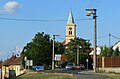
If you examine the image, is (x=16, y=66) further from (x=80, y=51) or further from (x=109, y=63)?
(x=109, y=63)

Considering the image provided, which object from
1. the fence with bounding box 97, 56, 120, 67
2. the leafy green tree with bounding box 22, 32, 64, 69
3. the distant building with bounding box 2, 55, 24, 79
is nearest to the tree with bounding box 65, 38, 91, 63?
the leafy green tree with bounding box 22, 32, 64, 69

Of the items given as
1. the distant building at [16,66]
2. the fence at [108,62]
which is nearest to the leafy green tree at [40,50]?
the distant building at [16,66]

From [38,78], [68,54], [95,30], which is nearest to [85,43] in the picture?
[68,54]

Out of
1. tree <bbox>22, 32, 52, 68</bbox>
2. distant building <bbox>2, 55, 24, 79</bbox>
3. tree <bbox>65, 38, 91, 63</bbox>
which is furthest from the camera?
tree <bbox>65, 38, 91, 63</bbox>

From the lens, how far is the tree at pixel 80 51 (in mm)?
108781

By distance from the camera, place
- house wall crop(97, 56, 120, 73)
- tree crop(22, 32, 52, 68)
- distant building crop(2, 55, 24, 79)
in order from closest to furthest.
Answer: house wall crop(97, 56, 120, 73)
distant building crop(2, 55, 24, 79)
tree crop(22, 32, 52, 68)

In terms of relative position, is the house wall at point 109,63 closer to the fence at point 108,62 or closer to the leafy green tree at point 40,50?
the fence at point 108,62

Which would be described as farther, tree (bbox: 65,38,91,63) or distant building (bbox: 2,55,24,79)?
tree (bbox: 65,38,91,63)

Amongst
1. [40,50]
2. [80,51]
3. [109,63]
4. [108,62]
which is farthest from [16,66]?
[109,63]

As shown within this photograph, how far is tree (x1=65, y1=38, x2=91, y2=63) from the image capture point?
Result: 109m

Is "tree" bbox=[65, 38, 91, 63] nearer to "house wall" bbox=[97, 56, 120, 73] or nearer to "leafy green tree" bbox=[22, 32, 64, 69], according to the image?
"leafy green tree" bbox=[22, 32, 64, 69]

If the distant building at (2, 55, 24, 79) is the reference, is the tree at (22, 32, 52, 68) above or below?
above

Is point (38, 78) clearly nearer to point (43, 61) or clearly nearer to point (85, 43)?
point (43, 61)

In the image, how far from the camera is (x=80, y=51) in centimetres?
11238
